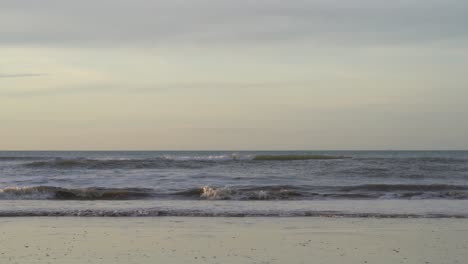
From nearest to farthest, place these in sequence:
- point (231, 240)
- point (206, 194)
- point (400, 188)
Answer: point (231, 240) → point (206, 194) → point (400, 188)

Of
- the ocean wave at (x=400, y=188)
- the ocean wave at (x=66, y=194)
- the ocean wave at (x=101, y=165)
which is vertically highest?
the ocean wave at (x=101, y=165)

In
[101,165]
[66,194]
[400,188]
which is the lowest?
[66,194]

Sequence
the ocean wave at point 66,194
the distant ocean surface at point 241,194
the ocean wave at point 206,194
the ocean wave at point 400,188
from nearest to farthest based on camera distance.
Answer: the distant ocean surface at point 241,194 → the ocean wave at point 206,194 → the ocean wave at point 66,194 → the ocean wave at point 400,188

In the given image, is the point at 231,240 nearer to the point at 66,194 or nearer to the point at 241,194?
the point at 241,194

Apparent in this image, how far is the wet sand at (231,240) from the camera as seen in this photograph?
29.4 feet

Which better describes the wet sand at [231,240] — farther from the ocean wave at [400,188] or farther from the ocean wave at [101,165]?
the ocean wave at [101,165]

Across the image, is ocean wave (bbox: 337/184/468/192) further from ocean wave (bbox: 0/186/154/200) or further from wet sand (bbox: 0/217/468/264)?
wet sand (bbox: 0/217/468/264)

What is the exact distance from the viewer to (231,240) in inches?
417

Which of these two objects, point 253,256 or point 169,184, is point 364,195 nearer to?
point 169,184

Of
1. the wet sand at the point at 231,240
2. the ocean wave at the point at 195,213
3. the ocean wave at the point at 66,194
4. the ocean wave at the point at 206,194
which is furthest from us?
the ocean wave at the point at 66,194

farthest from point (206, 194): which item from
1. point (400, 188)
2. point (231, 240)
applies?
point (231, 240)

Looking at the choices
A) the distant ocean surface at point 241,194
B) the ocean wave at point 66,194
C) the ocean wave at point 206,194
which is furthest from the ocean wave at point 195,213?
the ocean wave at point 66,194

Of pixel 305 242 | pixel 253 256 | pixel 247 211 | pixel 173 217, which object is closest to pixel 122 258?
pixel 253 256

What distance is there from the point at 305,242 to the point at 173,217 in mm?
4843
